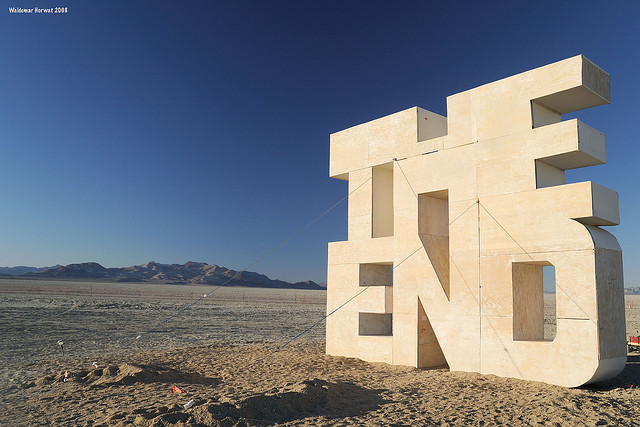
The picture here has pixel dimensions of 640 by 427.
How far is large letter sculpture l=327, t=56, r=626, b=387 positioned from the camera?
10.3 m

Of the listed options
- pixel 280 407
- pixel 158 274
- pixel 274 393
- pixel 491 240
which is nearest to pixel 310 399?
pixel 274 393

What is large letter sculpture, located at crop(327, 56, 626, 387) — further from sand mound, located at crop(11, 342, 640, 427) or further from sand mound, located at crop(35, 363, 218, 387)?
sand mound, located at crop(35, 363, 218, 387)

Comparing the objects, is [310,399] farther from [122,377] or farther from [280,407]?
[122,377]

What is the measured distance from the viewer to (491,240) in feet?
39.4

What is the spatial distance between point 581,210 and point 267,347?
40.5ft

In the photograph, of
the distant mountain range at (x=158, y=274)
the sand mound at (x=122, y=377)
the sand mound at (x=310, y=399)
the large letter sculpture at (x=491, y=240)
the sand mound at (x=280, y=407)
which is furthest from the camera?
the distant mountain range at (x=158, y=274)

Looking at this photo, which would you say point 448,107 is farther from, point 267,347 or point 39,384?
point 39,384

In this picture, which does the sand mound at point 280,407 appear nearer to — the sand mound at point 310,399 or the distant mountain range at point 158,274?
the sand mound at point 310,399

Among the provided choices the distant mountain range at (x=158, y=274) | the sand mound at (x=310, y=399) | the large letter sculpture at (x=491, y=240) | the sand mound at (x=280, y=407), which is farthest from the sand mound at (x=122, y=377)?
the distant mountain range at (x=158, y=274)

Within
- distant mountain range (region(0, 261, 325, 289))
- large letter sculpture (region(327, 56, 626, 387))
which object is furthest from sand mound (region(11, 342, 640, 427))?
distant mountain range (region(0, 261, 325, 289))

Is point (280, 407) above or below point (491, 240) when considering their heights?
below

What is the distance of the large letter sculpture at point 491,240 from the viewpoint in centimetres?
1034

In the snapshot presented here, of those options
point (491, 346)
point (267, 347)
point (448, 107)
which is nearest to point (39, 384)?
point (267, 347)

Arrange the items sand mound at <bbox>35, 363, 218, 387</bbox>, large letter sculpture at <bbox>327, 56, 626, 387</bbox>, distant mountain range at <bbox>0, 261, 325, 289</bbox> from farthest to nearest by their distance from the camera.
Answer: distant mountain range at <bbox>0, 261, 325, 289</bbox> < sand mound at <bbox>35, 363, 218, 387</bbox> < large letter sculpture at <bbox>327, 56, 626, 387</bbox>
